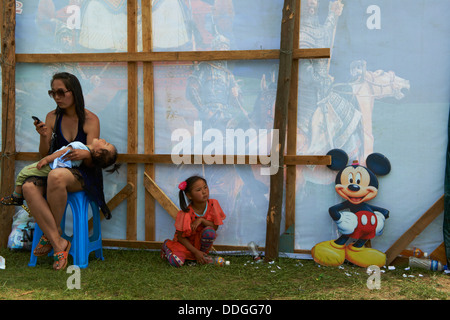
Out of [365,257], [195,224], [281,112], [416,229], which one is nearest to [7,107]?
[195,224]

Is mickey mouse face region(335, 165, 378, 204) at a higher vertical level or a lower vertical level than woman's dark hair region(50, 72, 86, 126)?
lower

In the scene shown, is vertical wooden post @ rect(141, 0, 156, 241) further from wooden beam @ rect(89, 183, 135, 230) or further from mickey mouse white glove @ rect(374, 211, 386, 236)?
mickey mouse white glove @ rect(374, 211, 386, 236)

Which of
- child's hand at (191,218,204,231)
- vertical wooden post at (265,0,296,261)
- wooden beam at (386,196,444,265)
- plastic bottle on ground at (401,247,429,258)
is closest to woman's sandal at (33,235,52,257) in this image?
child's hand at (191,218,204,231)

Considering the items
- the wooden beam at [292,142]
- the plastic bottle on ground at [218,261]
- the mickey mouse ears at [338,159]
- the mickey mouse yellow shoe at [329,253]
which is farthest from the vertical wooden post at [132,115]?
the mickey mouse ears at [338,159]

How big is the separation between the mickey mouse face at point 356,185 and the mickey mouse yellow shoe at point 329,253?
406 millimetres

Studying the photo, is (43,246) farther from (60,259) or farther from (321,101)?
(321,101)

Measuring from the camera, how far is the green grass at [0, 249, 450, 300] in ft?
9.37

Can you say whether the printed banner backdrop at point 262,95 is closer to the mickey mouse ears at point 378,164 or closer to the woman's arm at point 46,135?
the mickey mouse ears at point 378,164

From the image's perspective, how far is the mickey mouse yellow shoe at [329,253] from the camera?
3.62 meters

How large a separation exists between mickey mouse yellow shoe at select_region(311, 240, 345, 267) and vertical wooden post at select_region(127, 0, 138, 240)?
5.46 feet

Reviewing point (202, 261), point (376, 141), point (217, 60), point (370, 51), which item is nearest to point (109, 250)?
point (202, 261)

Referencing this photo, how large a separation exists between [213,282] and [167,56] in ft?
6.63

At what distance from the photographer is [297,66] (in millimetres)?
3777

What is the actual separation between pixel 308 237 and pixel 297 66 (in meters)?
1.49
